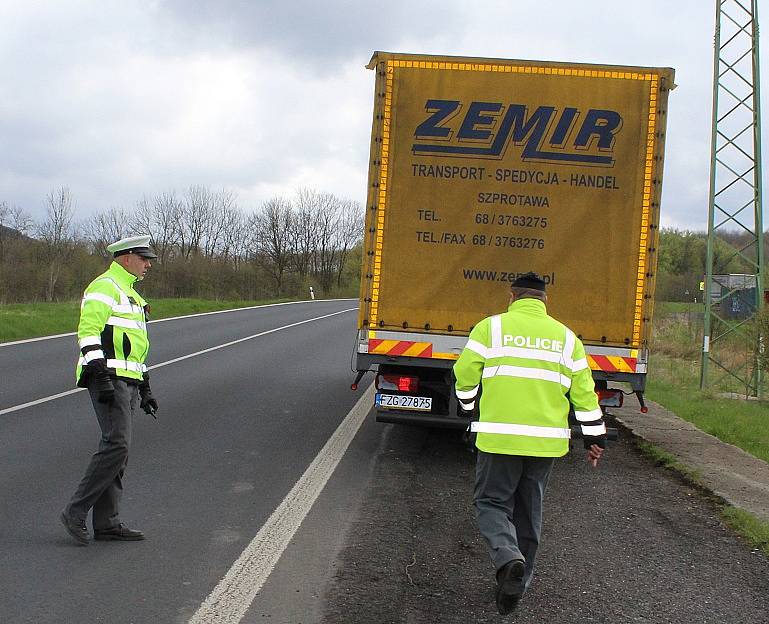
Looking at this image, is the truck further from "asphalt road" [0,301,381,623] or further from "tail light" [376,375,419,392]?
"asphalt road" [0,301,381,623]

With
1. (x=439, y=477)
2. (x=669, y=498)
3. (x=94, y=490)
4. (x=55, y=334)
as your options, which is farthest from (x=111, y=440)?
(x=55, y=334)

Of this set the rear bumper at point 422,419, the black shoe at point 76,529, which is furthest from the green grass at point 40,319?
the black shoe at point 76,529

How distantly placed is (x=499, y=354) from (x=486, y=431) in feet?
1.37

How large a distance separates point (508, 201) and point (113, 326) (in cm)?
388

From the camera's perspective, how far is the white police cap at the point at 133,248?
554cm

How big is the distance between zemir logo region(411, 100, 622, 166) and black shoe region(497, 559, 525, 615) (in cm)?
445

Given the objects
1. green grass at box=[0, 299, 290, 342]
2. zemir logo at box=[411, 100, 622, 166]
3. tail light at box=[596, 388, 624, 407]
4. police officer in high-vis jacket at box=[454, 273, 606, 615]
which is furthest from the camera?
green grass at box=[0, 299, 290, 342]

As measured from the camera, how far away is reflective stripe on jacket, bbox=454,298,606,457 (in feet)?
14.7

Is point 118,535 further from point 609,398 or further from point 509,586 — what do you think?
point 609,398

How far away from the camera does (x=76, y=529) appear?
5191mm

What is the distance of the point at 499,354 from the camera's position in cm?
455

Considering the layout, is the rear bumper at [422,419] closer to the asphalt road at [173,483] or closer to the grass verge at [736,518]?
the asphalt road at [173,483]

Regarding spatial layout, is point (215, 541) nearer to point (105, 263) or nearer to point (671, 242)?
point (105, 263)

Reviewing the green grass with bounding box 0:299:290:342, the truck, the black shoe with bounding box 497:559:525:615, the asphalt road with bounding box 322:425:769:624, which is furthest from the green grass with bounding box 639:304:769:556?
the green grass with bounding box 0:299:290:342
